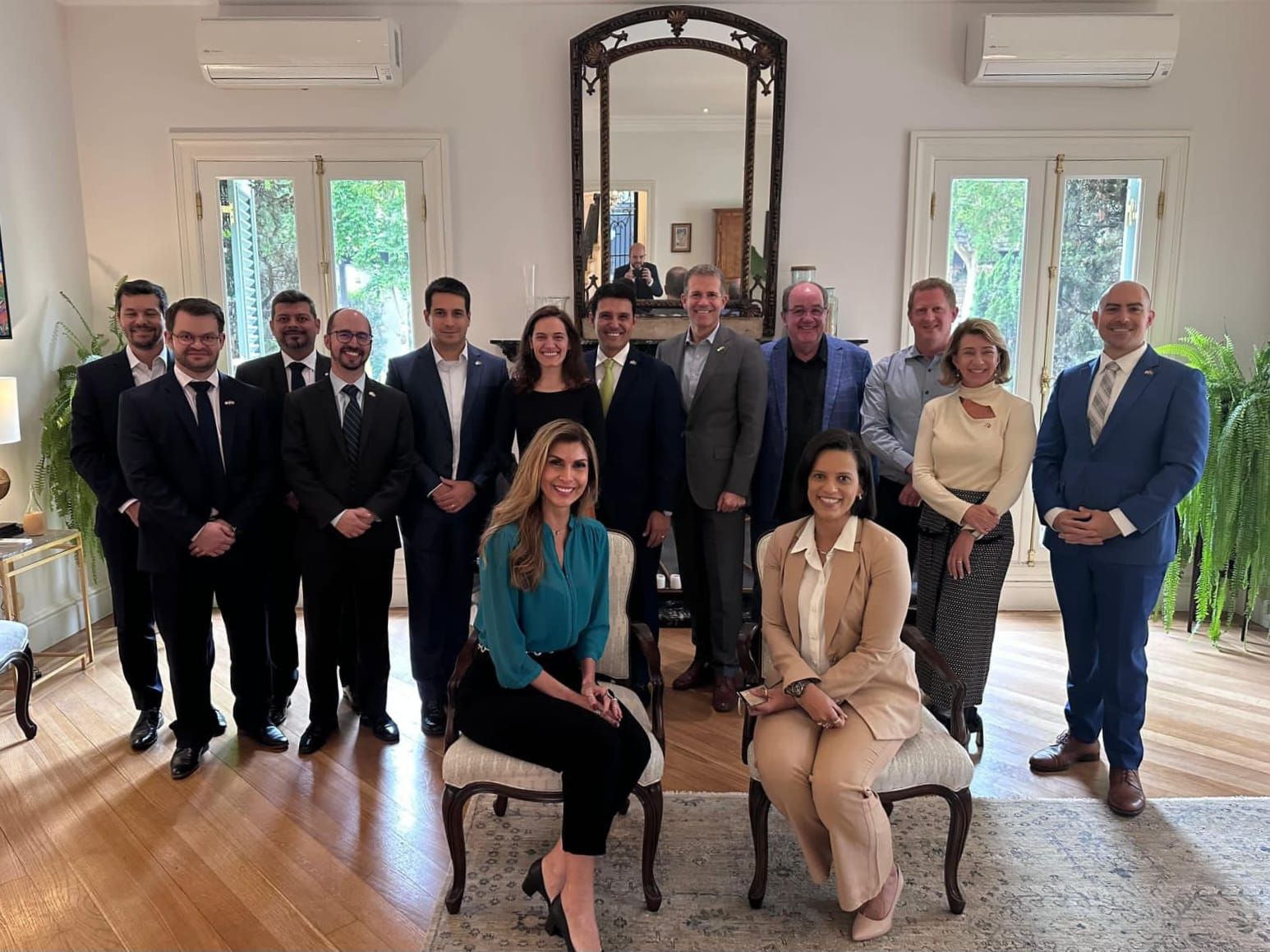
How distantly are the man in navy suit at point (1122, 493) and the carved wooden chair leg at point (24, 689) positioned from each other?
3736mm

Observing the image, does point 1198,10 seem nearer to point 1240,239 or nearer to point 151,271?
point 1240,239

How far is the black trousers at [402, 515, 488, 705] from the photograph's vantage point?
320cm

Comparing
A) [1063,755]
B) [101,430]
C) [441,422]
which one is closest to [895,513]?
[1063,755]

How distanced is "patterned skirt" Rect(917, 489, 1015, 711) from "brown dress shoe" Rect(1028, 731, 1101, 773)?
11.0 inches

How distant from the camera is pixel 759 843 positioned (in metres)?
2.22

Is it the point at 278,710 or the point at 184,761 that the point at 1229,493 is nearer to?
the point at 278,710

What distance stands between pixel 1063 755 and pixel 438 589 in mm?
2349

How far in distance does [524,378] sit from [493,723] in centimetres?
135

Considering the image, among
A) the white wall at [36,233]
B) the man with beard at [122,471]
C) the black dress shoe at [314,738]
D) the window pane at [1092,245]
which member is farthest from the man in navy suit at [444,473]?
the window pane at [1092,245]

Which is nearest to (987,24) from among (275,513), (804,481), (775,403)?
(775,403)

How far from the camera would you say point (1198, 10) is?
4.36m

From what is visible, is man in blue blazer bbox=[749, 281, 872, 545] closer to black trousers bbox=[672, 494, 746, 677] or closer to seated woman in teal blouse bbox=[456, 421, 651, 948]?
black trousers bbox=[672, 494, 746, 677]

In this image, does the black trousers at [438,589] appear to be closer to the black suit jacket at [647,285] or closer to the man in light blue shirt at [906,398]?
the man in light blue shirt at [906,398]

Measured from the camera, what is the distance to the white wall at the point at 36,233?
396 centimetres
